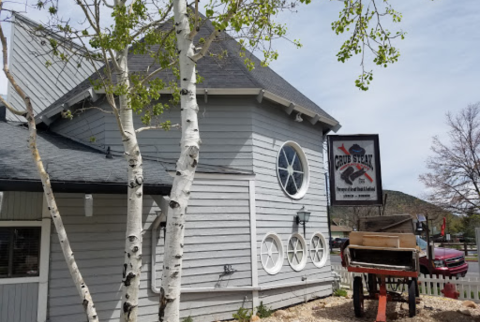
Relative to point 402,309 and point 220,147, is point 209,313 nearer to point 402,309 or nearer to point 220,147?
point 220,147

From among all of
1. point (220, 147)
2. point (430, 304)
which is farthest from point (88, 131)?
point (430, 304)

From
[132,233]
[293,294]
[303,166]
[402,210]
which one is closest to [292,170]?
[303,166]

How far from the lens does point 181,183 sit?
4.08 m

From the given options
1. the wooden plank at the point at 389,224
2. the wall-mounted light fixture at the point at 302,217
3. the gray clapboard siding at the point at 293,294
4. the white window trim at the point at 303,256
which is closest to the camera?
the wooden plank at the point at 389,224

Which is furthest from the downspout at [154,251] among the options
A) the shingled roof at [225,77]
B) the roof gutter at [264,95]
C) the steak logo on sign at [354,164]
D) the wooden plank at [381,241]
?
the steak logo on sign at [354,164]

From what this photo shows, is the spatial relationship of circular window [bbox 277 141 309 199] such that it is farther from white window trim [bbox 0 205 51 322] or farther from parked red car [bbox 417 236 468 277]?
white window trim [bbox 0 205 51 322]

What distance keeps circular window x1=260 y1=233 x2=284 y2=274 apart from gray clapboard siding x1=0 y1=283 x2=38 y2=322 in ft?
15.2

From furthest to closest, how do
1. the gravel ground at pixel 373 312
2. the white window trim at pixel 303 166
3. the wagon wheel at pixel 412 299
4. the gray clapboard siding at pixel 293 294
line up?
the white window trim at pixel 303 166 → the gray clapboard siding at pixel 293 294 → the gravel ground at pixel 373 312 → the wagon wheel at pixel 412 299

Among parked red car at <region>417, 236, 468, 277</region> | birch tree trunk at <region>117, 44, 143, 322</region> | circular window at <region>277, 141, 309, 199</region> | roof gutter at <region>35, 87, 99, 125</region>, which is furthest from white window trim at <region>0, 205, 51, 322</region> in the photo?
parked red car at <region>417, 236, 468, 277</region>

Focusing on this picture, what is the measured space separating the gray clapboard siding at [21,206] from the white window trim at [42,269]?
86mm

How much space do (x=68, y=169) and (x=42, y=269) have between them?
71.9 inches

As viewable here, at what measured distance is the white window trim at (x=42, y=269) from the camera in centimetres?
658

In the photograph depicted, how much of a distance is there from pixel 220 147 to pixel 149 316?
3.93m

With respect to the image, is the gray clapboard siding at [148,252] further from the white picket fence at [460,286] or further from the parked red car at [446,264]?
the parked red car at [446,264]
